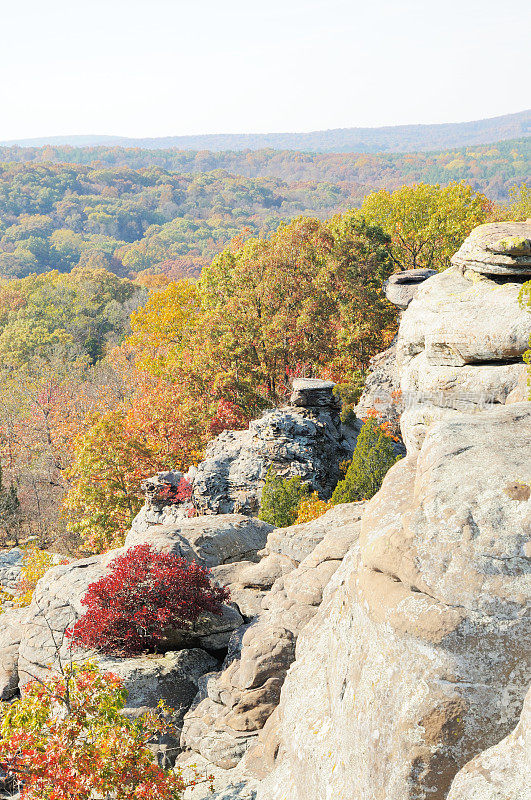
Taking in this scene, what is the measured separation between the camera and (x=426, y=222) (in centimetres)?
3894

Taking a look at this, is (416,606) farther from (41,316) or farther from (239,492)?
(41,316)

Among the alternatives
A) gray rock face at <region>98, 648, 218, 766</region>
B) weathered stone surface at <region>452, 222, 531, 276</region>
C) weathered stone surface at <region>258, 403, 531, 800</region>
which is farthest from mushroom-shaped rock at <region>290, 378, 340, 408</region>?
weathered stone surface at <region>258, 403, 531, 800</region>

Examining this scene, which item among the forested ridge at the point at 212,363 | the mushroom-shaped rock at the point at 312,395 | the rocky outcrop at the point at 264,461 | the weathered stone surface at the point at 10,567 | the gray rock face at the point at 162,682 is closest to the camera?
the gray rock face at the point at 162,682

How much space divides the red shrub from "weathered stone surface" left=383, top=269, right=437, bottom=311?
20425 millimetres

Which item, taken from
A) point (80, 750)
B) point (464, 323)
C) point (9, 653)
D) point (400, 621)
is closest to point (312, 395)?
point (464, 323)

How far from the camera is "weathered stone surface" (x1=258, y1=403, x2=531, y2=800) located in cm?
470

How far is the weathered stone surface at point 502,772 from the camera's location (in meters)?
4.04

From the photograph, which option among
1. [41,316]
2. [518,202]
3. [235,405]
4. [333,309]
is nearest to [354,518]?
[235,405]

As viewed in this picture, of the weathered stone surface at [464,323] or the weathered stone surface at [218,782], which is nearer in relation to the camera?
the weathered stone surface at [218,782]

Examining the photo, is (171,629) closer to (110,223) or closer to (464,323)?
(464,323)

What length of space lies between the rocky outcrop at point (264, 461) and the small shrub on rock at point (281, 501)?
113cm

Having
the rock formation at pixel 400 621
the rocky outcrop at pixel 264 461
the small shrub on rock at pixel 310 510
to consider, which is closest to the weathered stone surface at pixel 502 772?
the rock formation at pixel 400 621

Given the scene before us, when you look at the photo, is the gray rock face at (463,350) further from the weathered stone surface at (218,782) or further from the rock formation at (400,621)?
the weathered stone surface at (218,782)

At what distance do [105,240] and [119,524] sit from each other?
148 metres
